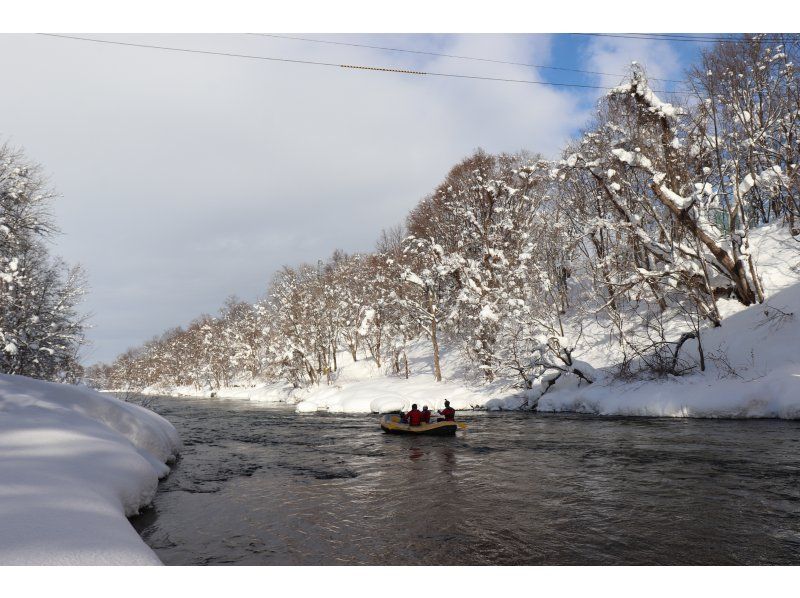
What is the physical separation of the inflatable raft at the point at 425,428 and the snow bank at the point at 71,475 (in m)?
8.87

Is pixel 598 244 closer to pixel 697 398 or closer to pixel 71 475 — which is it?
pixel 697 398

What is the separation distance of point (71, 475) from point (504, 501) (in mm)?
7947

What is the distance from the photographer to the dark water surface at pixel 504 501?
7.14 metres

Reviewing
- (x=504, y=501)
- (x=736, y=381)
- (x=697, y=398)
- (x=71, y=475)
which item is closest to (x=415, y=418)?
(x=504, y=501)

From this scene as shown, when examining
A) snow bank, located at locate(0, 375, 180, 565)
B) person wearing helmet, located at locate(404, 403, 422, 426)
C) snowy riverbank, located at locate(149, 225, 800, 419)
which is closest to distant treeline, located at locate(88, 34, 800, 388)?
snowy riverbank, located at locate(149, 225, 800, 419)

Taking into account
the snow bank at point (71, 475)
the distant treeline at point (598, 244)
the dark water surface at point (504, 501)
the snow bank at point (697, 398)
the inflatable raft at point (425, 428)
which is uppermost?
the distant treeline at point (598, 244)

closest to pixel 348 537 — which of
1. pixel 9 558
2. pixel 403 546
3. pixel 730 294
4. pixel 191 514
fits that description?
pixel 403 546

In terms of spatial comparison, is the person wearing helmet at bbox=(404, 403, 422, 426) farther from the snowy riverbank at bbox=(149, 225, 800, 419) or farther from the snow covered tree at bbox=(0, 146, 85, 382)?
the snow covered tree at bbox=(0, 146, 85, 382)

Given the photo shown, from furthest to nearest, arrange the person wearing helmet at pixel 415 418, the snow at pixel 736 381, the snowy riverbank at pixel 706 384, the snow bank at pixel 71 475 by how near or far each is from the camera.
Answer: the person wearing helmet at pixel 415 418 → the snowy riverbank at pixel 706 384 → the snow at pixel 736 381 → the snow bank at pixel 71 475

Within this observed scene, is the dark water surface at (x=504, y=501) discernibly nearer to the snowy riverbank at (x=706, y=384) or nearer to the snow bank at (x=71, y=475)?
the snow bank at (x=71, y=475)

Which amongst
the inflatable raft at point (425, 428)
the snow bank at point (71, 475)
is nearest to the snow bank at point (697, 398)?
the inflatable raft at point (425, 428)

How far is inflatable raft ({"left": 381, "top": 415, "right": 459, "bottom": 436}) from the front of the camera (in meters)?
19.1

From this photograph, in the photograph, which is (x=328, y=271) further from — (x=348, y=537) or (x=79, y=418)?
(x=348, y=537)

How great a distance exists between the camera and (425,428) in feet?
63.2
